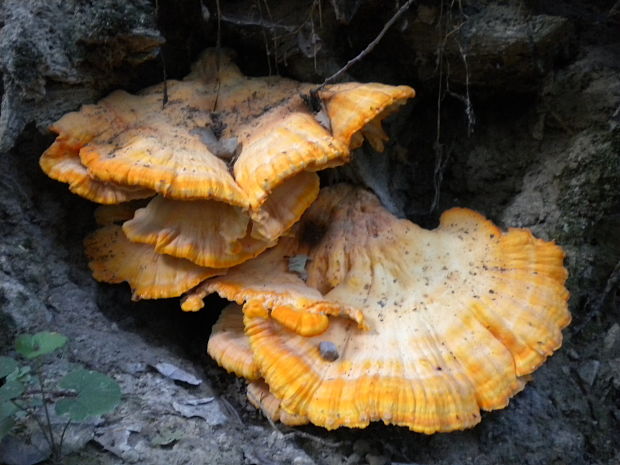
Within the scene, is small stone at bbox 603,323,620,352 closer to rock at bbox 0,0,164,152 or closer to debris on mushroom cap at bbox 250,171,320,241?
debris on mushroom cap at bbox 250,171,320,241

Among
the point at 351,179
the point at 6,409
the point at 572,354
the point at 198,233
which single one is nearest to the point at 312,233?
the point at 351,179

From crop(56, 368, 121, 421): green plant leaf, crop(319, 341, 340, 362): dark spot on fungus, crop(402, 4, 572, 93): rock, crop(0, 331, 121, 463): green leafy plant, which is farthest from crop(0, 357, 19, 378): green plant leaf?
crop(402, 4, 572, 93): rock

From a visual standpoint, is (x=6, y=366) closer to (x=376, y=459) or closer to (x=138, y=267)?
(x=138, y=267)

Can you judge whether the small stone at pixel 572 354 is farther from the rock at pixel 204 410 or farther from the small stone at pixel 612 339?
the rock at pixel 204 410

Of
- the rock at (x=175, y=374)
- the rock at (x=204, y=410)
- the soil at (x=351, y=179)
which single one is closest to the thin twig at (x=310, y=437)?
the soil at (x=351, y=179)

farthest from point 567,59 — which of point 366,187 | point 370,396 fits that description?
point 370,396

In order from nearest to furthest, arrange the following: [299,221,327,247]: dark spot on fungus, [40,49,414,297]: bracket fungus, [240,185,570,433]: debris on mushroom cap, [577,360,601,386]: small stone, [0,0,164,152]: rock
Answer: [240,185,570,433]: debris on mushroom cap
[40,49,414,297]: bracket fungus
[0,0,164,152]: rock
[577,360,601,386]: small stone
[299,221,327,247]: dark spot on fungus
